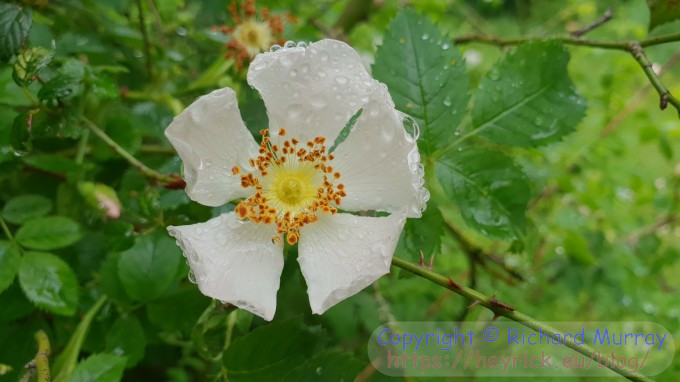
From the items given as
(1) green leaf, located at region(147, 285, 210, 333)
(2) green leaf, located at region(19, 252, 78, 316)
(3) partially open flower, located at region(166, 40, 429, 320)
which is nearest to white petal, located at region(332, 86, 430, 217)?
(3) partially open flower, located at region(166, 40, 429, 320)

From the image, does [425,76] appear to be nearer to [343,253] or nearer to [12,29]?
[343,253]

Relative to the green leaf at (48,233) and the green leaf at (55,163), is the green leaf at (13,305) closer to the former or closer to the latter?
the green leaf at (48,233)

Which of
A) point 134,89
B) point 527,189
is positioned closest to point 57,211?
point 134,89

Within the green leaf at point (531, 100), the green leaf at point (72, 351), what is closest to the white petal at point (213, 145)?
the green leaf at point (72, 351)

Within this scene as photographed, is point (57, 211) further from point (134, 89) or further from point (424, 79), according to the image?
point (424, 79)

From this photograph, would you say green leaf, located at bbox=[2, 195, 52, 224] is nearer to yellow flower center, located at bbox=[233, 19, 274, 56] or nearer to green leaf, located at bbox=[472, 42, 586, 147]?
yellow flower center, located at bbox=[233, 19, 274, 56]

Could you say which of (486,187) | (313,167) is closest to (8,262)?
(313,167)

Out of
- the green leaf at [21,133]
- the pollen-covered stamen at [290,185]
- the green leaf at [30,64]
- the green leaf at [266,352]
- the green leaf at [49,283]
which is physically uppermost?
the green leaf at [30,64]
